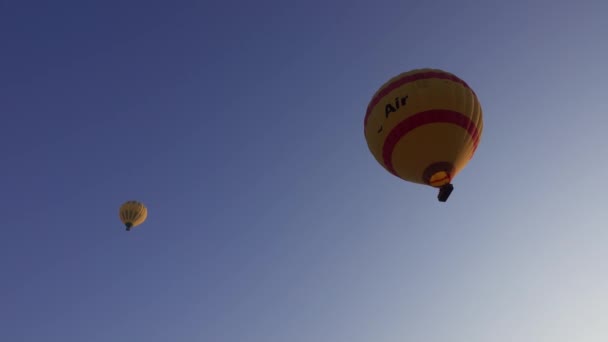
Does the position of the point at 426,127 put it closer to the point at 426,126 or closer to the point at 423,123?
the point at 426,126

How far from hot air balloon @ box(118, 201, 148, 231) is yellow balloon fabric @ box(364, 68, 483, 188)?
30697mm

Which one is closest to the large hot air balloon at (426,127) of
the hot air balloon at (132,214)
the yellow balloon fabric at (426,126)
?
the yellow balloon fabric at (426,126)

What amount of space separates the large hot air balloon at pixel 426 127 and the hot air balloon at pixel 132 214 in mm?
30675

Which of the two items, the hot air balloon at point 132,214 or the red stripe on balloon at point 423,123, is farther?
the hot air balloon at point 132,214

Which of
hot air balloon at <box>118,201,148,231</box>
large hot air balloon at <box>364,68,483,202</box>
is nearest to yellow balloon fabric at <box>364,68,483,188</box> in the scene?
large hot air balloon at <box>364,68,483,202</box>

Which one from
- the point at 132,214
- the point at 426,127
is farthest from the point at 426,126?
the point at 132,214

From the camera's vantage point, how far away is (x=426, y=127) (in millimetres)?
11891

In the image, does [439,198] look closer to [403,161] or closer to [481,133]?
[403,161]

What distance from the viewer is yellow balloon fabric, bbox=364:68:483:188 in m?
11.9

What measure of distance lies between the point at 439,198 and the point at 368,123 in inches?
128

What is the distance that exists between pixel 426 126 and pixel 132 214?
32740 millimetres

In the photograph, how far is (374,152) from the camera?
43.7ft

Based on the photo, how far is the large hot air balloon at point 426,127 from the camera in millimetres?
11945

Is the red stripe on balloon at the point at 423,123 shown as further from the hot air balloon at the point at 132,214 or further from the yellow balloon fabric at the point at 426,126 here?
the hot air balloon at the point at 132,214
